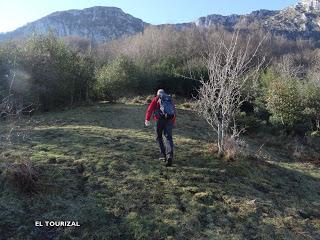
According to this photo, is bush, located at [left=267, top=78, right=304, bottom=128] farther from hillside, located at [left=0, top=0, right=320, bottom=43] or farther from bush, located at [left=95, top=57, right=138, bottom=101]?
hillside, located at [left=0, top=0, right=320, bottom=43]

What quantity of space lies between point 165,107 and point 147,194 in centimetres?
257

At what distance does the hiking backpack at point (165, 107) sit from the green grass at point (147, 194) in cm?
118

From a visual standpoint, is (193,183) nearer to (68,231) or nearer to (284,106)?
(68,231)

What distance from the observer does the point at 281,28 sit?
140125 millimetres

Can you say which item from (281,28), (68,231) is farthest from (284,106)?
(281,28)

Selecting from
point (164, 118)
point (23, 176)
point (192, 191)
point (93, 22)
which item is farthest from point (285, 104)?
point (93, 22)

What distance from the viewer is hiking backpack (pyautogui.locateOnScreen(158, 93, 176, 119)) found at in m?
10.0

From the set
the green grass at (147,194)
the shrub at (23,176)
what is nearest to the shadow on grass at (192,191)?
the green grass at (147,194)

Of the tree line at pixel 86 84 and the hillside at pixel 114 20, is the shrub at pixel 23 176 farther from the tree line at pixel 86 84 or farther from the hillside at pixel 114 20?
the hillside at pixel 114 20

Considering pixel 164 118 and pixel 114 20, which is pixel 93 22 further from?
pixel 164 118

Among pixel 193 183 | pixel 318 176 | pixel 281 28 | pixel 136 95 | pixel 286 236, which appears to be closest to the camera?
pixel 286 236

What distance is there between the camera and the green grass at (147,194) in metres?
7.05

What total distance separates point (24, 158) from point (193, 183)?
3644mm

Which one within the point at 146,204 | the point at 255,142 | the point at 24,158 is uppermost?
the point at 24,158
